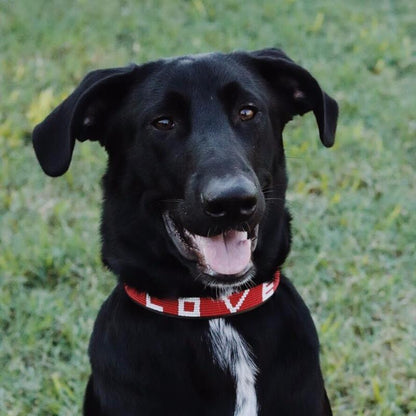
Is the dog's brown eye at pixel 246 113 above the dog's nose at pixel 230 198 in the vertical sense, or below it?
above

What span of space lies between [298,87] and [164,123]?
55cm

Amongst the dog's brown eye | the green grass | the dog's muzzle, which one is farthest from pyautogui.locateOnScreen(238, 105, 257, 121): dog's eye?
the green grass

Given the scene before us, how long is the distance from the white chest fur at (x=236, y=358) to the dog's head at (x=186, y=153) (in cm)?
18

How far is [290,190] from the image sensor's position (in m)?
4.79

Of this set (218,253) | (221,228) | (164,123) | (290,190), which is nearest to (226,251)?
(218,253)

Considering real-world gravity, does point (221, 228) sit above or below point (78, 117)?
below

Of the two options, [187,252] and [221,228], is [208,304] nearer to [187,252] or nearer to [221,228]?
[187,252]

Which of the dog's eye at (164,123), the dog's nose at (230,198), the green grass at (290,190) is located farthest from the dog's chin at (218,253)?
the green grass at (290,190)

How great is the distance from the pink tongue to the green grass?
49.0 inches

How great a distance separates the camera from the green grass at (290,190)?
3.52 metres

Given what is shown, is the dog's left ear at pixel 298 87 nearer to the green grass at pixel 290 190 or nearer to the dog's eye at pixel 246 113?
the dog's eye at pixel 246 113

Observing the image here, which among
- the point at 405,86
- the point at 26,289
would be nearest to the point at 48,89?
the point at 26,289

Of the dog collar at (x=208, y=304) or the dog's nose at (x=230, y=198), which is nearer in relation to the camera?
the dog's nose at (x=230, y=198)

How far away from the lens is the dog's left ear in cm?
263
